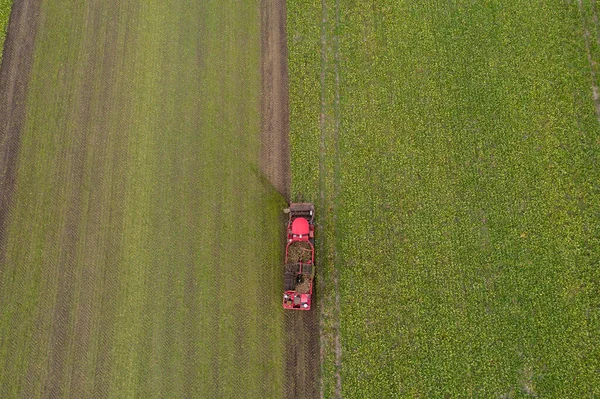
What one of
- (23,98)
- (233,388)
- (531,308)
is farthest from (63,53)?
(531,308)

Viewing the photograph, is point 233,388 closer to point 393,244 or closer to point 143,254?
point 143,254

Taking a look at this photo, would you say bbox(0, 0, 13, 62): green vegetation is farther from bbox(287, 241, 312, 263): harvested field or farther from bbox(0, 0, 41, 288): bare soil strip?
bbox(287, 241, 312, 263): harvested field

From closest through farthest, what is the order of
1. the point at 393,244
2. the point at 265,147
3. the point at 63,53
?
the point at 393,244 → the point at 265,147 → the point at 63,53

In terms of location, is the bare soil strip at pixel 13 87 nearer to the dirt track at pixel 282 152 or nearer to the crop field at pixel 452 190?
the dirt track at pixel 282 152

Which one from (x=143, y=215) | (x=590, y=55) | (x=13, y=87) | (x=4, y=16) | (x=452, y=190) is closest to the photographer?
(x=452, y=190)

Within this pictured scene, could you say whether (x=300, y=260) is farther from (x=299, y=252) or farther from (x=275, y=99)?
(x=275, y=99)

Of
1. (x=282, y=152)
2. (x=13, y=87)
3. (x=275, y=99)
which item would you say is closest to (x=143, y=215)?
(x=282, y=152)
